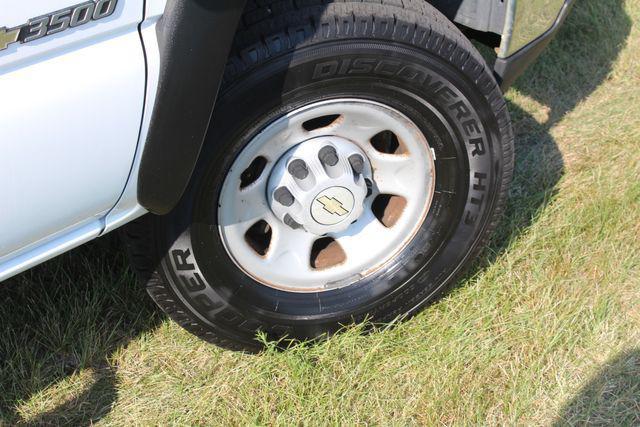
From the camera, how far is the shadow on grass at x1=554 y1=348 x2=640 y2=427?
7.73ft

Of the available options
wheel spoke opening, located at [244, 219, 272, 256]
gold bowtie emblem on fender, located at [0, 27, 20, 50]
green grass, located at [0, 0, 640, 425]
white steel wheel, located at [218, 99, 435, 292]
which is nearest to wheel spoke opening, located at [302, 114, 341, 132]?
white steel wheel, located at [218, 99, 435, 292]

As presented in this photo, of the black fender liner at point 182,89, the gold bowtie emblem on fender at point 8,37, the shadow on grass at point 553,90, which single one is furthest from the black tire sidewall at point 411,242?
the gold bowtie emblem on fender at point 8,37

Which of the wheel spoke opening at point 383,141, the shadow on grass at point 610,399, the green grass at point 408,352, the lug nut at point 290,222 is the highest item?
the wheel spoke opening at point 383,141

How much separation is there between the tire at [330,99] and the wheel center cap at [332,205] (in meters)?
0.27

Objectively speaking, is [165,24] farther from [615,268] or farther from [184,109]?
[615,268]

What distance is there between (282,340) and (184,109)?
0.97 m

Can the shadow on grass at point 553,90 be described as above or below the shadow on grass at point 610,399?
above

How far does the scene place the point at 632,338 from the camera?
8.40 ft

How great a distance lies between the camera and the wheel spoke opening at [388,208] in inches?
101

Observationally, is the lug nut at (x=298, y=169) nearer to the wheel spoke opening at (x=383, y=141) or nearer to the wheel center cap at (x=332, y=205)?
the wheel center cap at (x=332, y=205)

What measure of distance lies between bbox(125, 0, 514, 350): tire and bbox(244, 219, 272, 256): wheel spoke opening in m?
0.16

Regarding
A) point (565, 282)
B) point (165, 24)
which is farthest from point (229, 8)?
point (565, 282)

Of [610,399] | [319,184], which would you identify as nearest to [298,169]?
[319,184]

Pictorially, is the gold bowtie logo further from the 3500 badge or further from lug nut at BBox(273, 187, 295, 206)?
the 3500 badge
